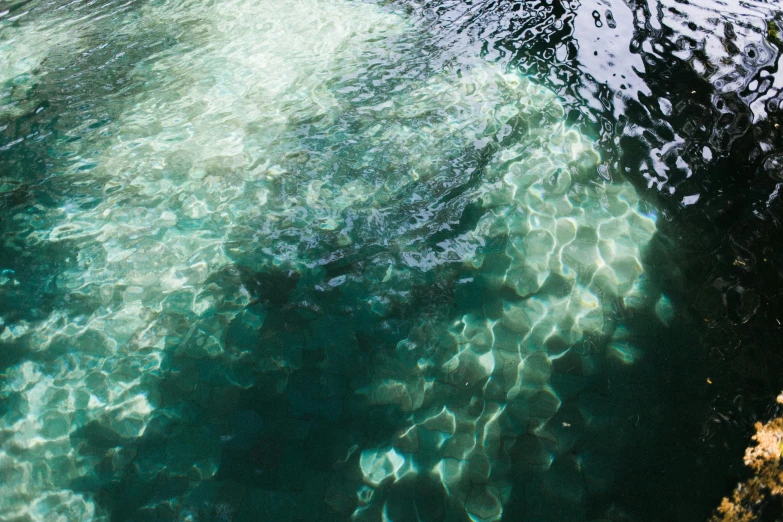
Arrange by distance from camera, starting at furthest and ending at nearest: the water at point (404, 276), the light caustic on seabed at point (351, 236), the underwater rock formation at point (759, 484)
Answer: the light caustic on seabed at point (351, 236) → the water at point (404, 276) → the underwater rock formation at point (759, 484)

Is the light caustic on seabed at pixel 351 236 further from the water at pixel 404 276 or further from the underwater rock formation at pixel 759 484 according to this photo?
the underwater rock formation at pixel 759 484

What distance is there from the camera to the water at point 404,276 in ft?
10.0

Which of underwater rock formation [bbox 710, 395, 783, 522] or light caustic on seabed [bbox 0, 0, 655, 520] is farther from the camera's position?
light caustic on seabed [bbox 0, 0, 655, 520]

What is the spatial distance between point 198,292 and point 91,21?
20.5ft

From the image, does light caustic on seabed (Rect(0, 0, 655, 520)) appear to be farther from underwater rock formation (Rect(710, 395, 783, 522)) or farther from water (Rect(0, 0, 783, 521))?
underwater rock formation (Rect(710, 395, 783, 522))

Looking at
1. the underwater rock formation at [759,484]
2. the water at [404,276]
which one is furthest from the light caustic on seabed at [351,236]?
the underwater rock formation at [759,484]

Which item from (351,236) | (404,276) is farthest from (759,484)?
(351,236)

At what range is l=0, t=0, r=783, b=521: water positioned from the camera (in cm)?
305

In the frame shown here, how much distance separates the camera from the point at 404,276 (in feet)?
13.0

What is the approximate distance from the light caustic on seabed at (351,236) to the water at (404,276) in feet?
0.08

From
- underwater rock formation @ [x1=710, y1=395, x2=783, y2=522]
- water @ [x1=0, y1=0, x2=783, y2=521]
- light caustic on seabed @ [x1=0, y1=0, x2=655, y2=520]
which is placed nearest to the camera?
underwater rock formation @ [x1=710, y1=395, x2=783, y2=522]

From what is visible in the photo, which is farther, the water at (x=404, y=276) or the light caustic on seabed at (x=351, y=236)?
the light caustic on seabed at (x=351, y=236)

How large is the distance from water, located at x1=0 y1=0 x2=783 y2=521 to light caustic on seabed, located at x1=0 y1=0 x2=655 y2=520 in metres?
0.02

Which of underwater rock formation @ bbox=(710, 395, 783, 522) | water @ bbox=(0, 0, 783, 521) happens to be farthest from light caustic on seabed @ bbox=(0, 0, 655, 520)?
underwater rock formation @ bbox=(710, 395, 783, 522)
